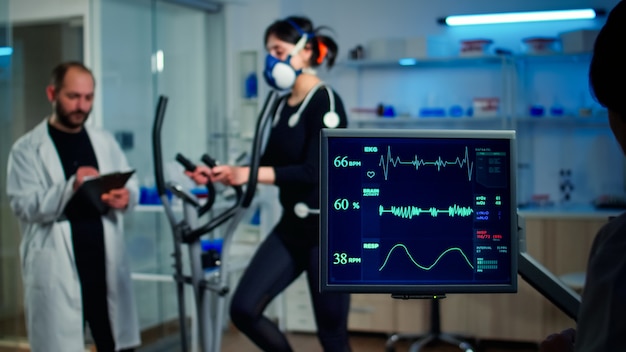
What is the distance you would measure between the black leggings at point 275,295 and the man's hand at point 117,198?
2.41 feet

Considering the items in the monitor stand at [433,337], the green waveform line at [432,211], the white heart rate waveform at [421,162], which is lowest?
the monitor stand at [433,337]

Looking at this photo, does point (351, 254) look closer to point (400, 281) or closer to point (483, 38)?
point (400, 281)

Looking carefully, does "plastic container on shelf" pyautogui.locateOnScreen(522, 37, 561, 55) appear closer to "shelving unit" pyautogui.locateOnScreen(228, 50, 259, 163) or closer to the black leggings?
"shelving unit" pyautogui.locateOnScreen(228, 50, 259, 163)

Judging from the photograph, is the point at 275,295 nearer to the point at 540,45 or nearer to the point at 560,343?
the point at 560,343

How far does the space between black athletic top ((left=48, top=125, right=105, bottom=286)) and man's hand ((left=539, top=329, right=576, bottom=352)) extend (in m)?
2.21

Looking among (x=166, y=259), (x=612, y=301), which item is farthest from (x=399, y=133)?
(x=166, y=259)

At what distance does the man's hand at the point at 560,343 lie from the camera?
1311 mm

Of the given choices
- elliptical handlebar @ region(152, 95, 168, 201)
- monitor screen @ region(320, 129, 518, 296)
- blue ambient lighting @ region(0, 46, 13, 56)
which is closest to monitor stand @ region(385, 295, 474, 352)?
elliptical handlebar @ region(152, 95, 168, 201)

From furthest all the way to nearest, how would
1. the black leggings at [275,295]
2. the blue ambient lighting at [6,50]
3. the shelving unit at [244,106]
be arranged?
the shelving unit at [244,106]
the blue ambient lighting at [6,50]
the black leggings at [275,295]

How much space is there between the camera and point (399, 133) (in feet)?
5.19

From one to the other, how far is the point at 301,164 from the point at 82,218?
1017 mm

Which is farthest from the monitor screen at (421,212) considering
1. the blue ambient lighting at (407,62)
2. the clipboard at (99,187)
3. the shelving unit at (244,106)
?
the shelving unit at (244,106)

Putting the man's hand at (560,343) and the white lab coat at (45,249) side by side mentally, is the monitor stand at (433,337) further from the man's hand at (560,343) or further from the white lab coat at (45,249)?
the man's hand at (560,343)

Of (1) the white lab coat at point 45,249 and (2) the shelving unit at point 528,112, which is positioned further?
(2) the shelving unit at point 528,112
